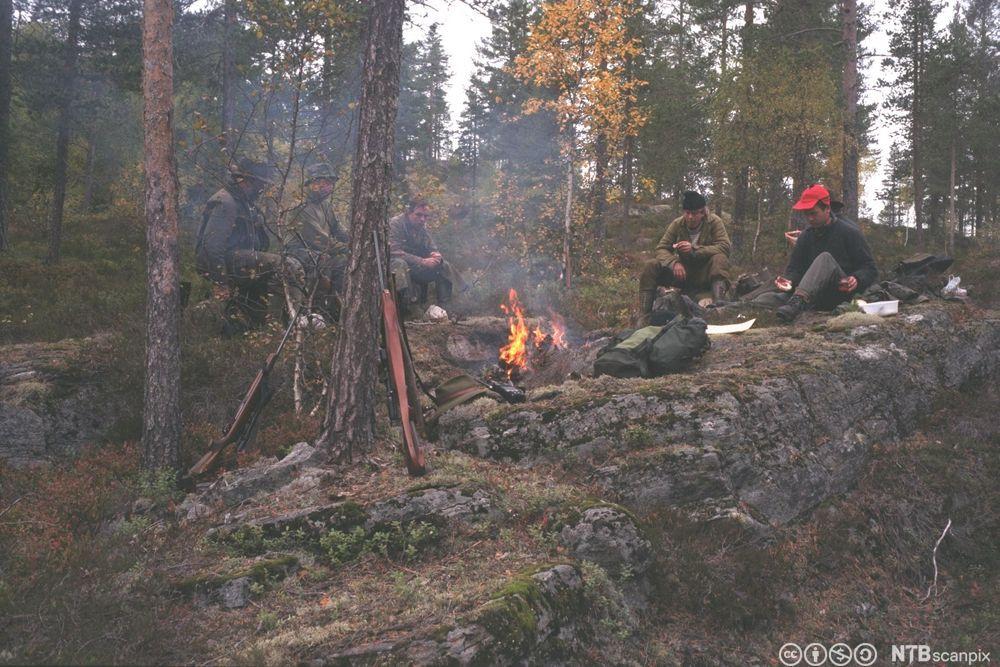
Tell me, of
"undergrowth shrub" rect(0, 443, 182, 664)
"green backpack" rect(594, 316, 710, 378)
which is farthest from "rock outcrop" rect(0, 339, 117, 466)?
"green backpack" rect(594, 316, 710, 378)

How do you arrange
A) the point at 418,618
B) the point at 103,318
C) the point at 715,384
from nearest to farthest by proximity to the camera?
the point at 418,618 < the point at 715,384 < the point at 103,318

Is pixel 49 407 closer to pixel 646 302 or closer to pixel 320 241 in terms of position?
pixel 320 241

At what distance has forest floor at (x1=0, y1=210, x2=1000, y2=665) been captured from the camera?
11.5 ft

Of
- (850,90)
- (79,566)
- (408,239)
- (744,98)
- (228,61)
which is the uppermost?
(228,61)

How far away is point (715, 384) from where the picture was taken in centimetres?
616

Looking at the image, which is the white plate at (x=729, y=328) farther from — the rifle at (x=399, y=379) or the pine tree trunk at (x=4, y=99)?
the pine tree trunk at (x=4, y=99)

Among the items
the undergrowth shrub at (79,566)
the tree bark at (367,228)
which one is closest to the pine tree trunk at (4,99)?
the undergrowth shrub at (79,566)

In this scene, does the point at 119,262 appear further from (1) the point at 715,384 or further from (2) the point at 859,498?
(2) the point at 859,498

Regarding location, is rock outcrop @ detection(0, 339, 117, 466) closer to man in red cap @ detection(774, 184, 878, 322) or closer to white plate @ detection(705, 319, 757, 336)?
white plate @ detection(705, 319, 757, 336)

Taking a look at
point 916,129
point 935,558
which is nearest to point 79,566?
point 935,558

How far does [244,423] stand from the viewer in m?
6.23

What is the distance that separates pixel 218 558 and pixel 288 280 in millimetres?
4744

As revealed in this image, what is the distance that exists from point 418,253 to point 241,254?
12.1 feet

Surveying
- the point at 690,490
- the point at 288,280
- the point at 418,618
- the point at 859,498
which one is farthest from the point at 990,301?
the point at 418,618
